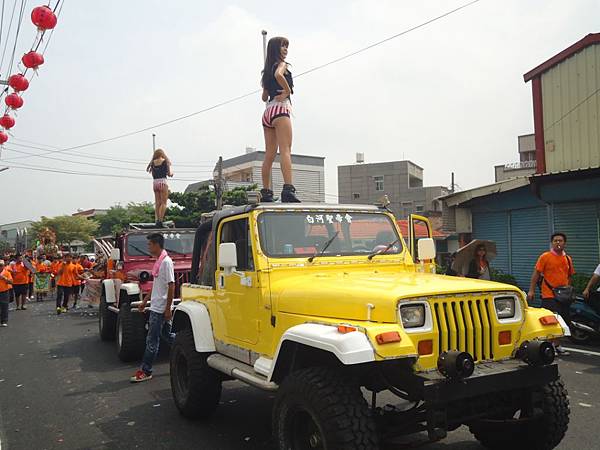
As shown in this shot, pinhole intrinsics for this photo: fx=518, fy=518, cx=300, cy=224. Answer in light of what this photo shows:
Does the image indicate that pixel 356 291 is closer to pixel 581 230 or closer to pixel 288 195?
pixel 288 195

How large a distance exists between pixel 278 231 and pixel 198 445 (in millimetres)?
1894

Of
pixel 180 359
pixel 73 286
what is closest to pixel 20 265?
pixel 73 286

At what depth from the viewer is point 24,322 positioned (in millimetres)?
12664

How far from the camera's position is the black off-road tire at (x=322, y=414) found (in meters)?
2.83

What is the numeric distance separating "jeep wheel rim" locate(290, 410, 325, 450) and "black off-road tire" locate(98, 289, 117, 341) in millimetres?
6897

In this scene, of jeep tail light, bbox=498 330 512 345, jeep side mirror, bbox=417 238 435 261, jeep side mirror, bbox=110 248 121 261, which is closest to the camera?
jeep tail light, bbox=498 330 512 345

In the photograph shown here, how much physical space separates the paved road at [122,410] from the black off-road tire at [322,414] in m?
0.47

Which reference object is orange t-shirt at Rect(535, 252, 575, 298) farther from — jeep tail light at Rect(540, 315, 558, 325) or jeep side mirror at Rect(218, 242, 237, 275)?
jeep side mirror at Rect(218, 242, 237, 275)

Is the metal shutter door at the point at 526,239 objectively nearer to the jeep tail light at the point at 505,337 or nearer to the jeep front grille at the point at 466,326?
the jeep tail light at the point at 505,337

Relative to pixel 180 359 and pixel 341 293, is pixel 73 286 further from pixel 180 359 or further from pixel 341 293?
pixel 341 293

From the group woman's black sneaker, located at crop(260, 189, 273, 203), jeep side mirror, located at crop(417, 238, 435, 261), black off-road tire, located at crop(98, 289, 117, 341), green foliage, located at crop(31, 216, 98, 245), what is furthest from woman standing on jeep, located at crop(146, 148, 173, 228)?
green foliage, located at crop(31, 216, 98, 245)

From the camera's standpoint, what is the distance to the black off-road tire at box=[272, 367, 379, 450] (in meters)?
2.83

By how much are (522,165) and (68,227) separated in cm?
4792

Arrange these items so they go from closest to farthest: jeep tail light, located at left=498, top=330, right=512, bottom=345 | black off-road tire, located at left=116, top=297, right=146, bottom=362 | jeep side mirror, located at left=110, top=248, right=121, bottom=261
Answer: jeep tail light, located at left=498, top=330, right=512, bottom=345
black off-road tire, located at left=116, top=297, right=146, bottom=362
jeep side mirror, located at left=110, top=248, right=121, bottom=261
